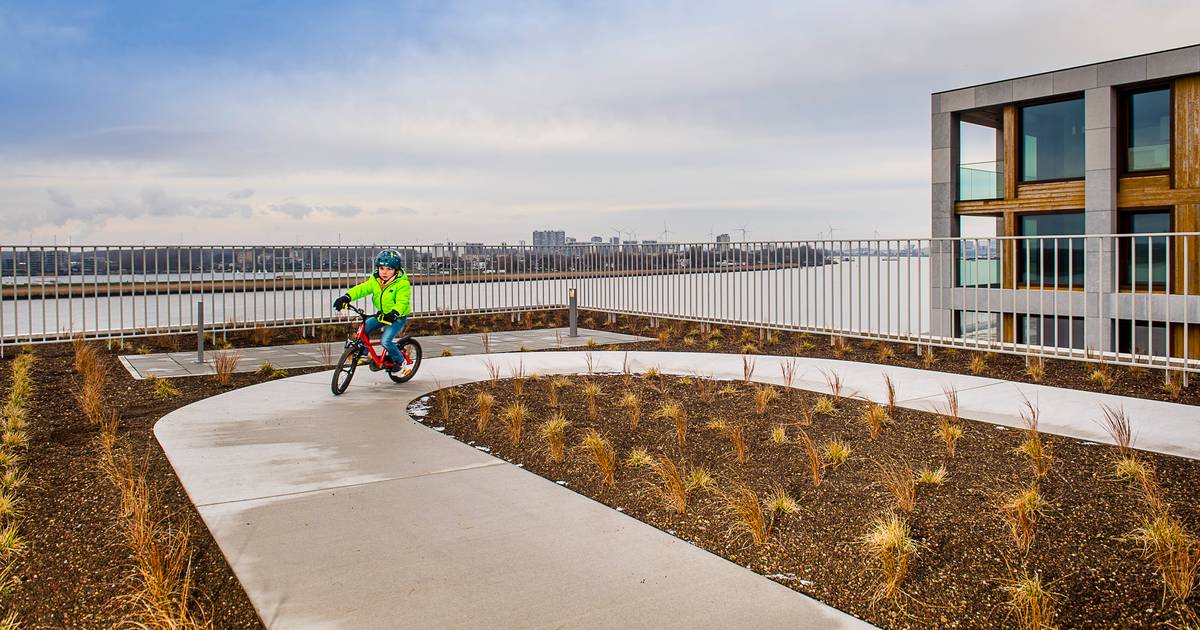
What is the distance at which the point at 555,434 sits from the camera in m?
6.81

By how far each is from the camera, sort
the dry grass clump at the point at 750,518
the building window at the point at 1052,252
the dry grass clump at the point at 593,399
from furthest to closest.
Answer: the building window at the point at 1052,252 → the dry grass clump at the point at 593,399 → the dry grass clump at the point at 750,518

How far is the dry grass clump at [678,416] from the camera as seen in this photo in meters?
6.93

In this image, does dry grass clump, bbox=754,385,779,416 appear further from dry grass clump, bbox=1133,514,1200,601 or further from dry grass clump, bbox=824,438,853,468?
dry grass clump, bbox=1133,514,1200,601

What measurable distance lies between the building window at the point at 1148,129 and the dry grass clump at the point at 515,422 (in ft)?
100

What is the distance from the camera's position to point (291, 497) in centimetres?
566

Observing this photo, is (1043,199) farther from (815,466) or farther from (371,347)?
(815,466)

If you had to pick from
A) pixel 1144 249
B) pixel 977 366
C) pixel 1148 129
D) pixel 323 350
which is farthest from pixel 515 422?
pixel 1148 129

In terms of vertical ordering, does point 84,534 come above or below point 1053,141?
below

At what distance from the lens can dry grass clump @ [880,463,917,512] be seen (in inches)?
201

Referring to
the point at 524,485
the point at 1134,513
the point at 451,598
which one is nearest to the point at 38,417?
the point at 524,485

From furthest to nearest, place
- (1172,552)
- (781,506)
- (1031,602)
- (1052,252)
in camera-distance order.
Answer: (1052,252) < (781,506) < (1172,552) < (1031,602)

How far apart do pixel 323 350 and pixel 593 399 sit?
704 centimetres

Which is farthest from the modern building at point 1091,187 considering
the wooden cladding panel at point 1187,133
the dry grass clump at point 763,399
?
the dry grass clump at point 763,399

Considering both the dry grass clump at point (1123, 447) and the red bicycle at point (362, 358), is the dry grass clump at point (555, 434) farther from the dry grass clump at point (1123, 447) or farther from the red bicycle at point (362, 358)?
the dry grass clump at point (1123, 447)
